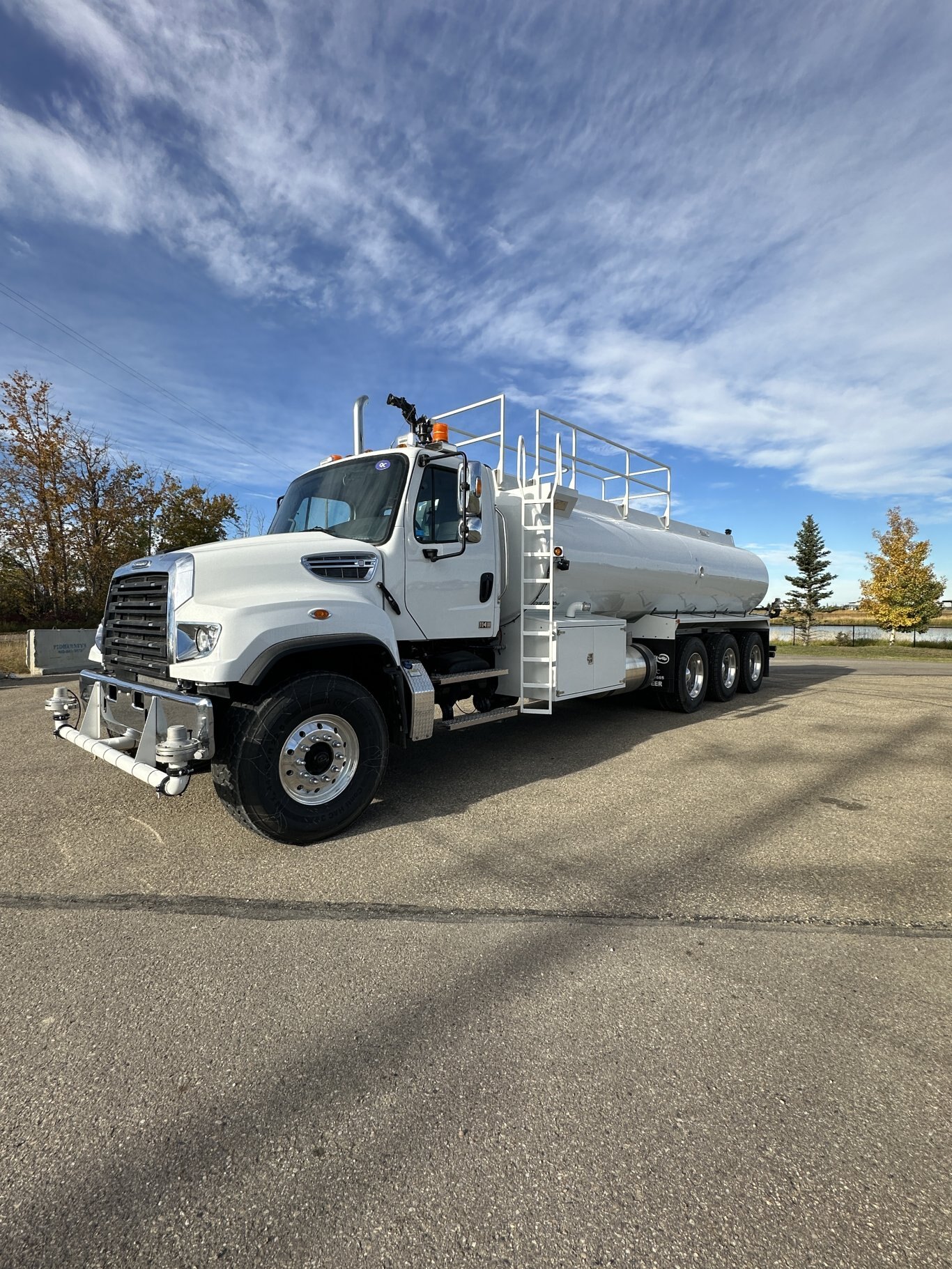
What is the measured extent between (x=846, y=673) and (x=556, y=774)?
45.5 ft

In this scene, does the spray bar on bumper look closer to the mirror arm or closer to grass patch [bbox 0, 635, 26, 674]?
the mirror arm

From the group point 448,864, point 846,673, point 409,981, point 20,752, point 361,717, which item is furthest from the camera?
point 846,673

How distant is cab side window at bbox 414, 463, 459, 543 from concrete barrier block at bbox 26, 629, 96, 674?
38.4 ft

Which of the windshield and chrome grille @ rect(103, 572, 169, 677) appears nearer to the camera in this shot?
chrome grille @ rect(103, 572, 169, 677)

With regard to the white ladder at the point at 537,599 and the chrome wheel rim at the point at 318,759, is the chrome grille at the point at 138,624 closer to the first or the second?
the chrome wheel rim at the point at 318,759

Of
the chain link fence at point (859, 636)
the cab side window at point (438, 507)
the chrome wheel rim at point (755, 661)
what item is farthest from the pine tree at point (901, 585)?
the cab side window at point (438, 507)

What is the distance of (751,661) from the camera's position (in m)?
11.4

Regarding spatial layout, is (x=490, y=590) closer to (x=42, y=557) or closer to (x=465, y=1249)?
(x=465, y=1249)

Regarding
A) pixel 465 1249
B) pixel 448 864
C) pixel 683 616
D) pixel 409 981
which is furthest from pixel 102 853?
pixel 683 616

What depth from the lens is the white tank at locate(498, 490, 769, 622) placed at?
22.2 ft

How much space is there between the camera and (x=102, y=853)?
3.92 meters

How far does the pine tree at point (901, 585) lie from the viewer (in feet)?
123

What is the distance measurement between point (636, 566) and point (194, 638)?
5789 millimetres

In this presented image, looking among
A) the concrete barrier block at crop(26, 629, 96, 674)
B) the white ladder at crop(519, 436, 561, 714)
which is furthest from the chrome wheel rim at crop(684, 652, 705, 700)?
the concrete barrier block at crop(26, 629, 96, 674)
